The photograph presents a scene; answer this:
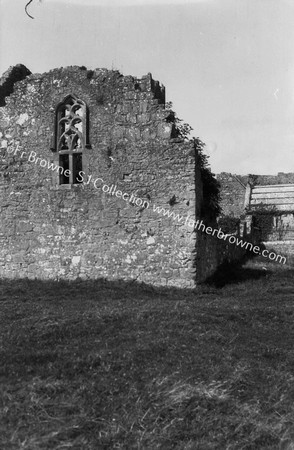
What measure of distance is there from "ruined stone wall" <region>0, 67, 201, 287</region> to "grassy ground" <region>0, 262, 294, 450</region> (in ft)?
11.3

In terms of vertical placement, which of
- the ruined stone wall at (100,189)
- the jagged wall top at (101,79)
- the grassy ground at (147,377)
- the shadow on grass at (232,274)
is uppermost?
the jagged wall top at (101,79)

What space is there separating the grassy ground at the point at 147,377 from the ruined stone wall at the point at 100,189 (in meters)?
3.45

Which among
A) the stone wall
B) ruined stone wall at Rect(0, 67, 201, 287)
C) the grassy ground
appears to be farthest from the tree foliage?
the stone wall

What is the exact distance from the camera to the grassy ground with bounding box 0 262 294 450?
231 inches

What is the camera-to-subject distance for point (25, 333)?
879 centimetres

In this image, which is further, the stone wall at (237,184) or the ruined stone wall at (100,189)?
the stone wall at (237,184)

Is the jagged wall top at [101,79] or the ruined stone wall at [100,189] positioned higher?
the jagged wall top at [101,79]

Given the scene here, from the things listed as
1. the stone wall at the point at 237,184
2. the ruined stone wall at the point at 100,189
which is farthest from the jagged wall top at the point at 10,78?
the stone wall at the point at 237,184

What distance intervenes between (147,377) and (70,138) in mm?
10113

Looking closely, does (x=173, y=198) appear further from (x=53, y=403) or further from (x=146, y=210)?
(x=53, y=403)

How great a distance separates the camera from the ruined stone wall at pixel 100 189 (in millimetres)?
14570

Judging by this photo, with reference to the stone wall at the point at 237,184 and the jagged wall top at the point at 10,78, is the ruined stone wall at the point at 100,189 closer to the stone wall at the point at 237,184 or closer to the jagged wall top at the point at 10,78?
the jagged wall top at the point at 10,78

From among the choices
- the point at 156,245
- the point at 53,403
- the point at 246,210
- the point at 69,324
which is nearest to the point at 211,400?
the point at 53,403

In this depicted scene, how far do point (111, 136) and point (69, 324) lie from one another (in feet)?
24.1
